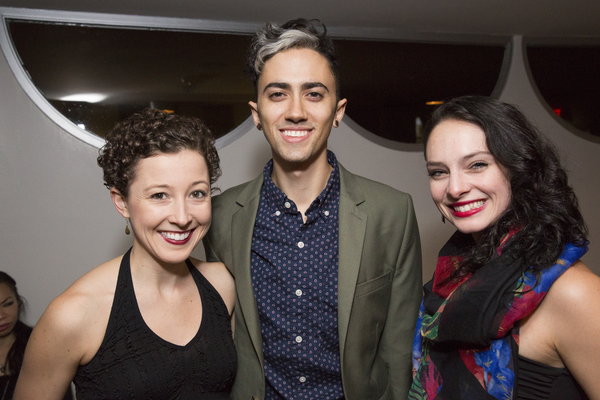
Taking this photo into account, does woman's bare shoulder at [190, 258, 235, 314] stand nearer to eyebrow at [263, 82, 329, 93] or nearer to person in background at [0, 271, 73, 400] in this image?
eyebrow at [263, 82, 329, 93]

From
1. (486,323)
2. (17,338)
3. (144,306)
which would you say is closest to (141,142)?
(144,306)

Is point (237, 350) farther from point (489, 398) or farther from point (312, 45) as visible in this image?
point (312, 45)

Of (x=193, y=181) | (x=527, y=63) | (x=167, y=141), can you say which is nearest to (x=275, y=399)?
(x=193, y=181)

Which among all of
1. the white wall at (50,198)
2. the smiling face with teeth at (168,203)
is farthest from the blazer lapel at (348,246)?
the white wall at (50,198)

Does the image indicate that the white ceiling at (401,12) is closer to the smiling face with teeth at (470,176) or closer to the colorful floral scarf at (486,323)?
the smiling face with teeth at (470,176)

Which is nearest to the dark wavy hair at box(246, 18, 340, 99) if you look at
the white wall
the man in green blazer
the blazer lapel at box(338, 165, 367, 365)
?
the man in green blazer

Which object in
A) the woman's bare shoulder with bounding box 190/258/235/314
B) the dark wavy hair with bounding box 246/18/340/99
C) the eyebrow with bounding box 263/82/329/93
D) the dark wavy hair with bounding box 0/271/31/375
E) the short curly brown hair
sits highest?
the dark wavy hair with bounding box 246/18/340/99

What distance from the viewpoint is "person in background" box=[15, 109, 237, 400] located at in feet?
4.53

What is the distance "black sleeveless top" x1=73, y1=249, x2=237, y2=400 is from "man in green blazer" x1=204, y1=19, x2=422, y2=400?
0.15 m

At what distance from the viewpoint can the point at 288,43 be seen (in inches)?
68.7

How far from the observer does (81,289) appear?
1.43 metres

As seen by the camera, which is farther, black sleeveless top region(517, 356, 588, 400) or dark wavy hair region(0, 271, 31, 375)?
dark wavy hair region(0, 271, 31, 375)

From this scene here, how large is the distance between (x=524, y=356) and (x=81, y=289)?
1.37m

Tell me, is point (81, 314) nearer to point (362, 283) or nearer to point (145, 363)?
point (145, 363)
